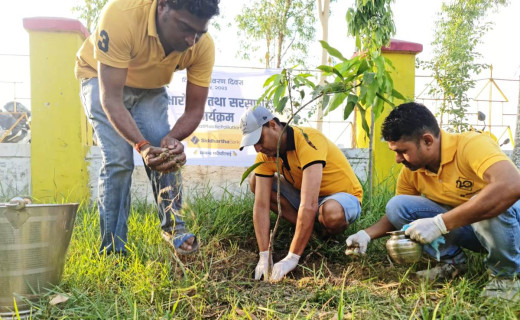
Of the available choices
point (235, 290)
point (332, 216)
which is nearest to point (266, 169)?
point (332, 216)

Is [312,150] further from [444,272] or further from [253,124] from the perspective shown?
[444,272]

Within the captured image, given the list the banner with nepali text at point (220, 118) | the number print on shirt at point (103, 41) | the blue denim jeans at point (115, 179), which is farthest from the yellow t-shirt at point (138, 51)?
the banner with nepali text at point (220, 118)

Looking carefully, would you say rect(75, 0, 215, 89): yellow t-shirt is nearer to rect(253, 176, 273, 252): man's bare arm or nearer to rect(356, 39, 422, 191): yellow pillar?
rect(253, 176, 273, 252): man's bare arm

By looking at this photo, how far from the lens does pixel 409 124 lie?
1.89 metres

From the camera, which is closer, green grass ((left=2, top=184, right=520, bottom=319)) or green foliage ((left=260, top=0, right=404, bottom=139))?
green grass ((left=2, top=184, right=520, bottom=319))

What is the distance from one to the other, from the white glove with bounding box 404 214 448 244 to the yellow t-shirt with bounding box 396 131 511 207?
26 centimetres

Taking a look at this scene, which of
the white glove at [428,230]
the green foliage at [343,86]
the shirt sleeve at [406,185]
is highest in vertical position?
the green foliage at [343,86]

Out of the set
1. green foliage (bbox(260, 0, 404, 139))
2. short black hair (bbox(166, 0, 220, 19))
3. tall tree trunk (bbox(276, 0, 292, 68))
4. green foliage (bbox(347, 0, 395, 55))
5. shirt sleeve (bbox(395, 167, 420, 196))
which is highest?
tall tree trunk (bbox(276, 0, 292, 68))

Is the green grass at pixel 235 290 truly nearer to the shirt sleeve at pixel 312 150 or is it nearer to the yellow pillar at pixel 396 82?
the shirt sleeve at pixel 312 150

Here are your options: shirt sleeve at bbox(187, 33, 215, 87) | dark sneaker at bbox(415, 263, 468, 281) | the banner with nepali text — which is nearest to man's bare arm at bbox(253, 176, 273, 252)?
shirt sleeve at bbox(187, 33, 215, 87)

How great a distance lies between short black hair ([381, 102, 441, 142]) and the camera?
1894 millimetres

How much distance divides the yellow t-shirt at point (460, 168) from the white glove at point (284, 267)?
30.4 inches

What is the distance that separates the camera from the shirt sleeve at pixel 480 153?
1.73 m

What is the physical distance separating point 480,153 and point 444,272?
2.23 feet
